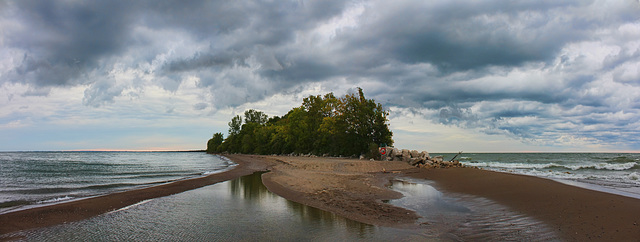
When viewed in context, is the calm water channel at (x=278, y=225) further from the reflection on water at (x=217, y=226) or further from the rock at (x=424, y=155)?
the rock at (x=424, y=155)

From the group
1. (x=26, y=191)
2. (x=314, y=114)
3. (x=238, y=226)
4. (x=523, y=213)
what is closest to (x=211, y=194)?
(x=238, y=226)

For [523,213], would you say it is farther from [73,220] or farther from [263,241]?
[73,220]

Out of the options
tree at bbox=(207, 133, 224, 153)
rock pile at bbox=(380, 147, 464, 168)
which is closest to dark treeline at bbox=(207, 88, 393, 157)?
rock pile at bbox=(380, 147, 464, 168)

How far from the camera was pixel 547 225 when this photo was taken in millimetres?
6547

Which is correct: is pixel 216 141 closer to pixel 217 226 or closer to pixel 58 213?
pixel 58 213

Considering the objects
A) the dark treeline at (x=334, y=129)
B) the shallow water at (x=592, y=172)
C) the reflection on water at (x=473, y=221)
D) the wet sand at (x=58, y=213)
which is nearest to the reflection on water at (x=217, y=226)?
the wet sand at (x=58, y=213)

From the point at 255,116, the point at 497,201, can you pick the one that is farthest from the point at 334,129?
the point at 255,116

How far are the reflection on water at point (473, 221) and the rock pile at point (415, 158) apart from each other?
55.9 ft

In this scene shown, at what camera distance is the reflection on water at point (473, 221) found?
6078mm

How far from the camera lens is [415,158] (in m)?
30.8

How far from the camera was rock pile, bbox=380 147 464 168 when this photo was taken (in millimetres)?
27630

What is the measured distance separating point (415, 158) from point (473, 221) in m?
24.1

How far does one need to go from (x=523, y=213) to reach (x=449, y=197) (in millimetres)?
3693

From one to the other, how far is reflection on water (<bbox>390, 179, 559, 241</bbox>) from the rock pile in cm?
1704
